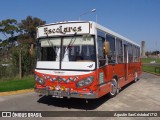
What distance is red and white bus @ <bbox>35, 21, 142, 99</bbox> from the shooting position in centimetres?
905

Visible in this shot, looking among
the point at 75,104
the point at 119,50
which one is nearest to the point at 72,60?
the point at 75,104

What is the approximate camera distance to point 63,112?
894 cm

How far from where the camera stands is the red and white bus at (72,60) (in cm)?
905

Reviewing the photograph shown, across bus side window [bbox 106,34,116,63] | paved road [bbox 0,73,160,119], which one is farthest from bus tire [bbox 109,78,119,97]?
bus side window [bbox 106,34,116,63]

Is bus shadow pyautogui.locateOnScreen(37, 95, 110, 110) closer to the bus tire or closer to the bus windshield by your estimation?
the bus tire

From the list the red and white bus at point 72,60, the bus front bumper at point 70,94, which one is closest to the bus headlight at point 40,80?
the red and white bus at point 72,60

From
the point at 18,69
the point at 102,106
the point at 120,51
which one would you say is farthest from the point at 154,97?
the point at 18,69

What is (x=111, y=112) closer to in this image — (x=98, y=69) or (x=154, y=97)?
(x=98, y=69)

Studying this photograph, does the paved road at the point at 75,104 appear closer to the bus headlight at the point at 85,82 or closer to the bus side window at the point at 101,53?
the bus headlight at the point at 85,82

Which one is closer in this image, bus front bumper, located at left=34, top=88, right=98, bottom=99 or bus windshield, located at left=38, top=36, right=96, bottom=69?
bus front bumper, located at left=34, top=88, right=98, bottom=99

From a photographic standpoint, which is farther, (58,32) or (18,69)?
(18,69)

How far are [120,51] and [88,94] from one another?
16.0ft

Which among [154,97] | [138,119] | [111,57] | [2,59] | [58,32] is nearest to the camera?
[138,119]

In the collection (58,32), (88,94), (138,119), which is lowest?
(138,119)
